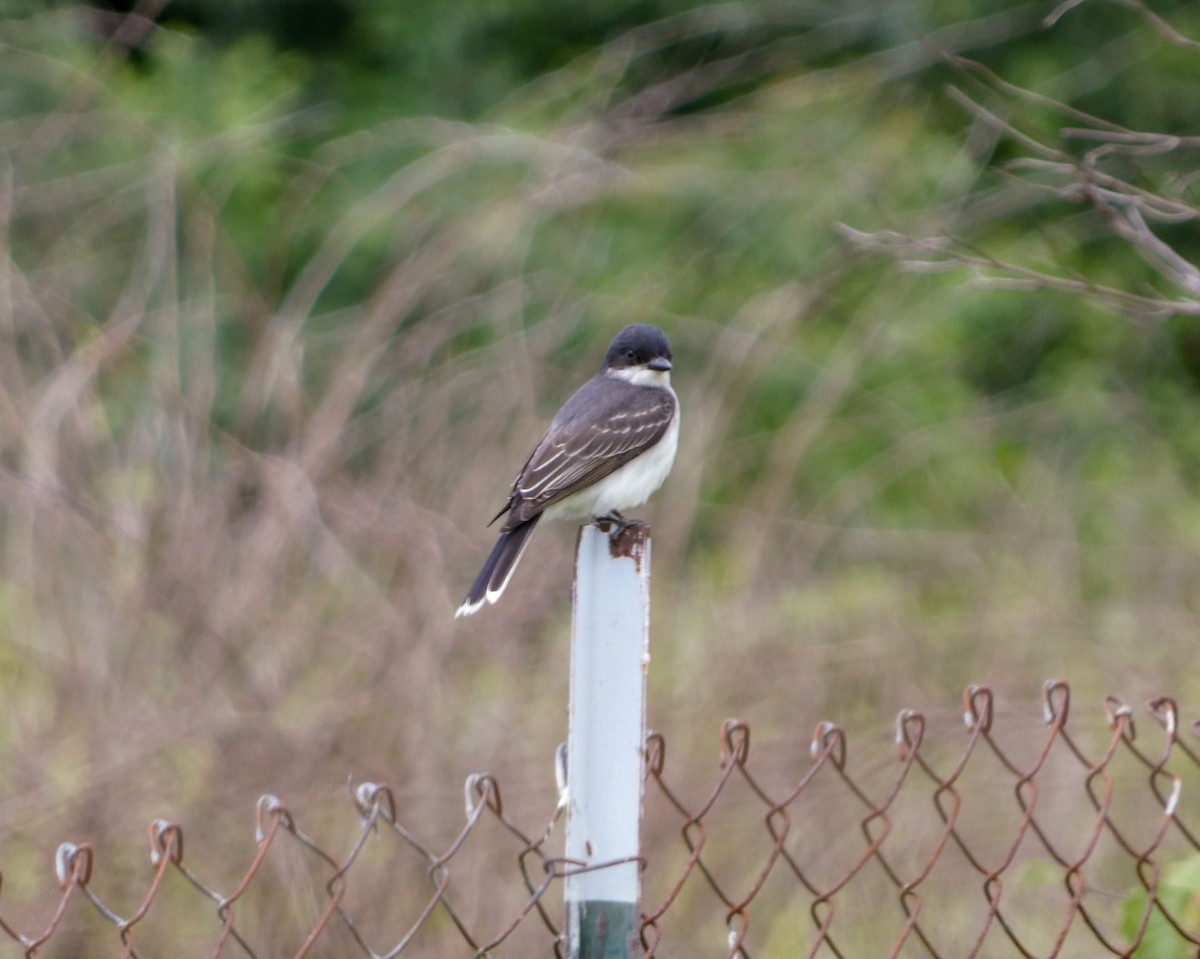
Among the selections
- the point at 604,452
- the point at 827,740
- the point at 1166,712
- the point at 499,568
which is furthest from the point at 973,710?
the point at 604,452

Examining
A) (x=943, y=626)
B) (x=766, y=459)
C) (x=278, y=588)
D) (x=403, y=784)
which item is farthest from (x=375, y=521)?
(x=766, y=459)

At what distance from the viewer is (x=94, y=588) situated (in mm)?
5086

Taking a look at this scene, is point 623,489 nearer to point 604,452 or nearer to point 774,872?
point 604,452

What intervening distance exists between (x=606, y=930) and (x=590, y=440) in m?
2.35

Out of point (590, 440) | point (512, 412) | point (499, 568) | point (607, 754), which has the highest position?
point (512, 412)

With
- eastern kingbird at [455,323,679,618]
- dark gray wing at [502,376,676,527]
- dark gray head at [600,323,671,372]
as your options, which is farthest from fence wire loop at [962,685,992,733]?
dark gray head at [600,323,671,372]

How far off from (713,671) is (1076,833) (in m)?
1.35

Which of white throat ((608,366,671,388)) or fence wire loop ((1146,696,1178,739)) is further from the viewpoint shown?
white throat ((608,366,671,388))

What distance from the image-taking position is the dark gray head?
515 cm

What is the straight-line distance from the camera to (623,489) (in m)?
4.81

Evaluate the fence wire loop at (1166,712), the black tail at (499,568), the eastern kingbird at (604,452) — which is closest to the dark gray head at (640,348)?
the eastern kingbird at (604,452)

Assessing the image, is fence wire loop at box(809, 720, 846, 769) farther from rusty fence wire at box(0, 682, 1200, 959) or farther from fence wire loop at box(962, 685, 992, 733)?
rusty fence wire at box(0, 682, 1200, 959)

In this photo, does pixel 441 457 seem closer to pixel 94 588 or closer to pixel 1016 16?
pixel 94 588

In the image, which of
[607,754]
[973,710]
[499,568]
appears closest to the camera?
[607,754]
